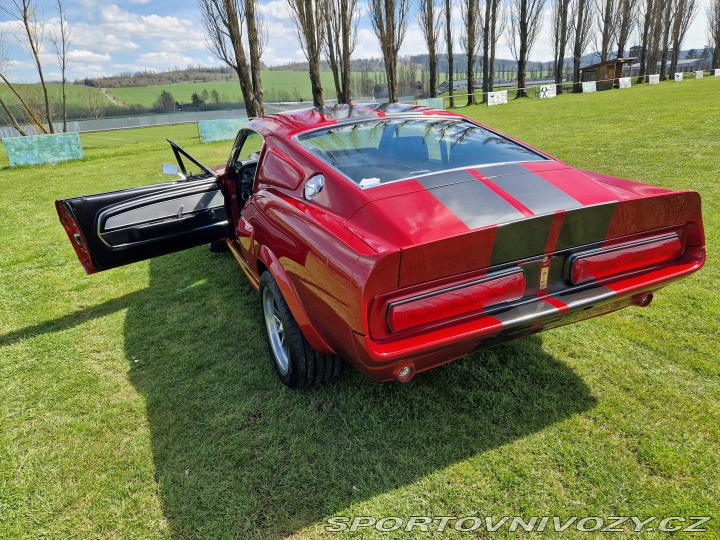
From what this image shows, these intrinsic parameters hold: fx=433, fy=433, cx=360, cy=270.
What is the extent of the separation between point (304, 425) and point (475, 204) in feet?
4.60

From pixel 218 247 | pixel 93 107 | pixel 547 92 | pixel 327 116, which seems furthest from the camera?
pixel 93 107

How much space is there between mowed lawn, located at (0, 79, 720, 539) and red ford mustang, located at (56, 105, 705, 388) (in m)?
0.44

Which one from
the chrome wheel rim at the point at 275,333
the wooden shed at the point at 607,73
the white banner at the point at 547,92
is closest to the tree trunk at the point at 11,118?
the chrome wheel rim at the point at 275,333

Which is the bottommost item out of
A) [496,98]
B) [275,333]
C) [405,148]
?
[275,333]

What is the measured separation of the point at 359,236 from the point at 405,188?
396 mm

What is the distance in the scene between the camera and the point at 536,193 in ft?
6.15

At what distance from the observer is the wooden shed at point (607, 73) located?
28391 mm

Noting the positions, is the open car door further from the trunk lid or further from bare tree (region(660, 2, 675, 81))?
bare tree (region(660, 2, 675, 81))

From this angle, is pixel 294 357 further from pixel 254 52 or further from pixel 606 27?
pixel 606 27

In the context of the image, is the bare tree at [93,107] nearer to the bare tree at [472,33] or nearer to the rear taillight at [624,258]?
the bare tree at [472,33]

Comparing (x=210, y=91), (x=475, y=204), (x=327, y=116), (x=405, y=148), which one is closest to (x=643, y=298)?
(x=475, y=204)

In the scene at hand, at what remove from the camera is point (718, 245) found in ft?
12.4

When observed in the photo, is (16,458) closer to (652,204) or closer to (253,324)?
(253,324)

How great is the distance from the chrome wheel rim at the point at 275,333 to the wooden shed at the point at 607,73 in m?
32.6
